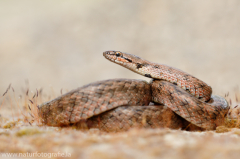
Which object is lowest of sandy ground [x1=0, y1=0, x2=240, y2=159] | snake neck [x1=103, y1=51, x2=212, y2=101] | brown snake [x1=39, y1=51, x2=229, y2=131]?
brown snake [x1=39, y1=51, x2=229, y2=131]

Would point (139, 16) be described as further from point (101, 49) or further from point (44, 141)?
point (44, 141)

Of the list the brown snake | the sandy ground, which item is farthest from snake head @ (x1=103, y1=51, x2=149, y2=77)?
the sandy ground

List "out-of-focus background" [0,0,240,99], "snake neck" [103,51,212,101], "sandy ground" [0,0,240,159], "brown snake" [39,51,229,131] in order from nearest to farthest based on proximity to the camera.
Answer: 1. "brown snake" [39,51,229,131]
2. "snake neck" [103,51,212,101]
3. "sandy ground" [0,0,240,159]
4. "out-of-focus background" [0,0,240,99]

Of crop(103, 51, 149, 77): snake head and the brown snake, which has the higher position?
crop(103, 51, 149, 77): snake head

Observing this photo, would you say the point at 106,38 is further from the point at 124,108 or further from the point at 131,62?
the point at 124,108

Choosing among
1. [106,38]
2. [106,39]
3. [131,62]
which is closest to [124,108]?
[131,62]

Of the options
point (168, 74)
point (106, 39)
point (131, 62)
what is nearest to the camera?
point (168, 74)

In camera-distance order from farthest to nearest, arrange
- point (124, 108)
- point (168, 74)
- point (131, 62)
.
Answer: point (131, 62) → point (168, 74) → point (124, 108)

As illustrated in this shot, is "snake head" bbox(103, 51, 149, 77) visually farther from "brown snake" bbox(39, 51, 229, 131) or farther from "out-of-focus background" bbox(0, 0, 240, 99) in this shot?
"out-of-focus background" bbox(0, 0, 240, 99)

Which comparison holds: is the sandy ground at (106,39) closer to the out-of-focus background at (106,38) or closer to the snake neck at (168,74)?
the out-of-focus background at (106,38)
